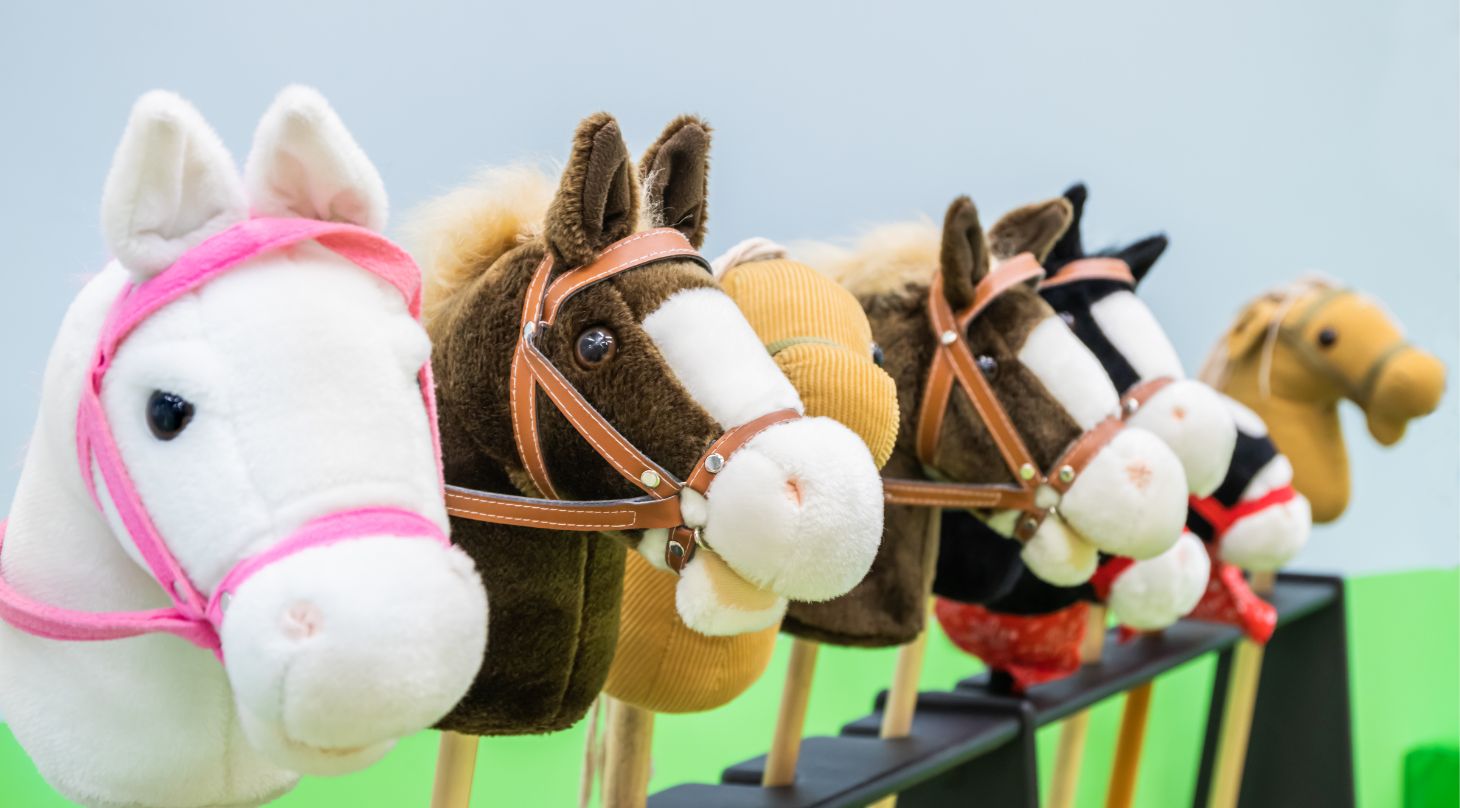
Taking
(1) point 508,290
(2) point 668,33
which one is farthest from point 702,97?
(1) point 508,290

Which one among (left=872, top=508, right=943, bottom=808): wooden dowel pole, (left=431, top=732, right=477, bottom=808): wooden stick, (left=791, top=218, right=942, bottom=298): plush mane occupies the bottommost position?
(left=872, top=508, right=943, bottom=808): wooden dowel pole

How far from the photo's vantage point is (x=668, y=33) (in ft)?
4.12

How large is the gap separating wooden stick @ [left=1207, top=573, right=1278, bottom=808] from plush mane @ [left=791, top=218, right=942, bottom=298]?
988mm

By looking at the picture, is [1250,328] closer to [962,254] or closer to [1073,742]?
[1073,742]

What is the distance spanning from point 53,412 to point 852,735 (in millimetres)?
800

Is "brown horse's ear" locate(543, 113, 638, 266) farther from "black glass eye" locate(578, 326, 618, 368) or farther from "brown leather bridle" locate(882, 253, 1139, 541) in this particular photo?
"brown leather bridle" locate(882, 253, 1139, 541)

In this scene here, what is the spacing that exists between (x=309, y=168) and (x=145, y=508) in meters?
0.14

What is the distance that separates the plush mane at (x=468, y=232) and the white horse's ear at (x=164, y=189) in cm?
18

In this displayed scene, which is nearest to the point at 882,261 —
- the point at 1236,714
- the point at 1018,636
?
the point at 1018,636

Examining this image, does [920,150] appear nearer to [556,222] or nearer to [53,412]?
[556,222]

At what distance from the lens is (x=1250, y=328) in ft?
5.24

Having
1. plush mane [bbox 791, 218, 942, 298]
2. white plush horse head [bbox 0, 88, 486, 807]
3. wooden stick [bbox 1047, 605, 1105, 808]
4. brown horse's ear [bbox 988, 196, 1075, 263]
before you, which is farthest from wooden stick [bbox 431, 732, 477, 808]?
wooden stick [bbox 1047, 605, 1105, 808]

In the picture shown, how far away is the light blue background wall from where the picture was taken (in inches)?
33.7

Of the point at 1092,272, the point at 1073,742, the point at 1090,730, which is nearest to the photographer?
the point at 1092,272
